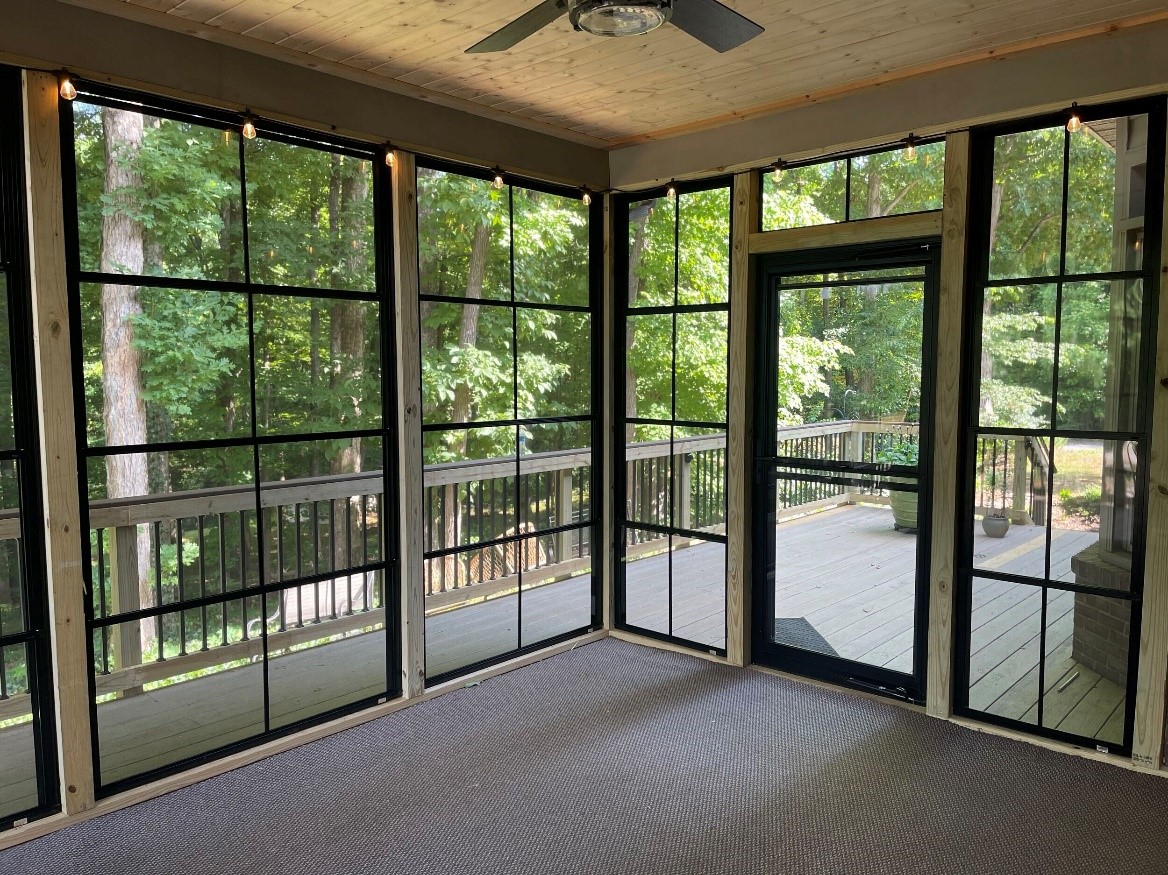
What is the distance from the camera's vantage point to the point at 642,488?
14.8 ft

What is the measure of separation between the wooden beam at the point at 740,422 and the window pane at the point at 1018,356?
108 cm

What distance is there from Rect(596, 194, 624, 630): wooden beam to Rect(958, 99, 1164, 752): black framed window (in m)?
1.88

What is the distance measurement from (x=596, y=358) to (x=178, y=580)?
2369 millimetres

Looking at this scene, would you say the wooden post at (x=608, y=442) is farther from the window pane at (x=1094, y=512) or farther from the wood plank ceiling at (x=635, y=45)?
the window pane at (x=1094, y=512)

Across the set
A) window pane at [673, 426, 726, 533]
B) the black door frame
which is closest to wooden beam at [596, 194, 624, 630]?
window pane at [673, 426, 726, 533]

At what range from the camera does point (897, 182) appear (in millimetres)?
3492

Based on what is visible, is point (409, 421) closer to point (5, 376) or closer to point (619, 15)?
point (5, 376)

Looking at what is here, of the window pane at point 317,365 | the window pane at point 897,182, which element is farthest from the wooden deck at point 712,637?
the window pane at point 897,182

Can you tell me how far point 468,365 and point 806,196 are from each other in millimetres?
1904

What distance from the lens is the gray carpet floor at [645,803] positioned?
96.6 inches

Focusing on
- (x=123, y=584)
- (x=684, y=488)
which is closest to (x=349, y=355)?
(x=123, y=584)

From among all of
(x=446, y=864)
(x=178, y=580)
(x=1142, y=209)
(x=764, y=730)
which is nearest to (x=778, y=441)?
(x=764, y=730)

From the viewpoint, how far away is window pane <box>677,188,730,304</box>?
405cm

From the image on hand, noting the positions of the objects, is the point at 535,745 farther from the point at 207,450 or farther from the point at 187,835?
the point at 207,450
